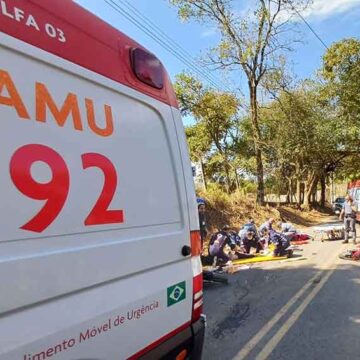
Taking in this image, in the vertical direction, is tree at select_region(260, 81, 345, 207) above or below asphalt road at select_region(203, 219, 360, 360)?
above

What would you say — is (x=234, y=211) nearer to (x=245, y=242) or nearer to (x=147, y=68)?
(x=245, y=242)

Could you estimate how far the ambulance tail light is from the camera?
2766 millimetres

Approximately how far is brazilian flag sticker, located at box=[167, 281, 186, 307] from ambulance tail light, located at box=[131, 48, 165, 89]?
118 cm

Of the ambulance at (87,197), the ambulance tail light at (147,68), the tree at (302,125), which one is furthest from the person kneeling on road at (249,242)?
the tree at (302,125)

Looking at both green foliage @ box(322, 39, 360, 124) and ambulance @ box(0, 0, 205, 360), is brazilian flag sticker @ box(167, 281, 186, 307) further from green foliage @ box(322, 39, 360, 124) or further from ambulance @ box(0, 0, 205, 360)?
green foliage @ box(322, 39, 360, 124)

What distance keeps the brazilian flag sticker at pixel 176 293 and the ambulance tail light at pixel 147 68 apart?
1.18 m

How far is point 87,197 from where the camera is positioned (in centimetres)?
217

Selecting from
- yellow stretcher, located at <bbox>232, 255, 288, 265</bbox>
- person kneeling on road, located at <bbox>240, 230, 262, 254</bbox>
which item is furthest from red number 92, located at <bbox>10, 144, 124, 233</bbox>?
person kneeling on road, located at <bbox>240, 230, 262, 254</bbox>

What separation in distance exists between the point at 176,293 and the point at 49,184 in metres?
1.21

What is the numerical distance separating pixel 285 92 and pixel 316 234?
12281 mm

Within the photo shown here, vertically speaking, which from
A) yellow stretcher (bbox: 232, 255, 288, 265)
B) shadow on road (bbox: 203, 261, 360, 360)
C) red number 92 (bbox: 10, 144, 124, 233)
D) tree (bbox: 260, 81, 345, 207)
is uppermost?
tree (bbox: 260, 81, 345, 207)

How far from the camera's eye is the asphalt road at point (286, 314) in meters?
5.32

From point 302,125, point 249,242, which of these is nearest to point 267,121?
point 302,125

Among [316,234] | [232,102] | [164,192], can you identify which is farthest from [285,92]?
[164,192]
